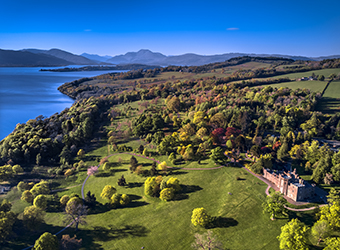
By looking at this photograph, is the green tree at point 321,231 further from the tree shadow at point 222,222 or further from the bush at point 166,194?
the bush at point 166,194

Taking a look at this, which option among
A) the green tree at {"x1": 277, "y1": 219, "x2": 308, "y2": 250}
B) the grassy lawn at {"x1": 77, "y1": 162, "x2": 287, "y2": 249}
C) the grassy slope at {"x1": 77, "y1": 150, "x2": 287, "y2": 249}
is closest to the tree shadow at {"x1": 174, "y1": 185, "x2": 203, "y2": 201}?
the grassy lawn at {"x1": 77, "y1": 162, "x2": 287, "y2": 249}

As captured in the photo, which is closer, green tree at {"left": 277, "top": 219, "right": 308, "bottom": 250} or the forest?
green tree at {"left": 277, "top": 219, "right": 308, "bottom": 250}

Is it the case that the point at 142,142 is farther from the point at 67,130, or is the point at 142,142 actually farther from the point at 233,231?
the point at 233,231

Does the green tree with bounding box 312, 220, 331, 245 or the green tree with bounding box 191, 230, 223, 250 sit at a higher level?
the green tree with bounding box 312, 220, 331, 245

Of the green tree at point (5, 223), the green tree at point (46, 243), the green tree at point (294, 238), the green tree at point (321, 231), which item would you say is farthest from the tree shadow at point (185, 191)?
the green tree at point (5, 223)

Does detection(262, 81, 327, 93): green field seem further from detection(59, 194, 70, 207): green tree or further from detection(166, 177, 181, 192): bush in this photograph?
detection(59, 194, 70, 207): green tree

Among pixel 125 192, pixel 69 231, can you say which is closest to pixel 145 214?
pixel 125 192

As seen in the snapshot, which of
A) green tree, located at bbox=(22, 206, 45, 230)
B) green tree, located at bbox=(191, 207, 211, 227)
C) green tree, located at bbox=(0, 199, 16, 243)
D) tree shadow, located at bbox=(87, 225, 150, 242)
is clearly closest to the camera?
green tree, located at bbox=(0, 199, 16, 243)
